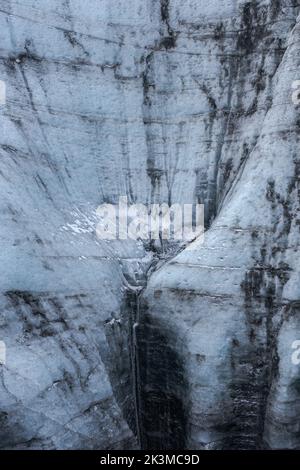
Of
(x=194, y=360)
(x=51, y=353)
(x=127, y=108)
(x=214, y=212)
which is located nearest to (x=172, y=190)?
(x=214, y=212)

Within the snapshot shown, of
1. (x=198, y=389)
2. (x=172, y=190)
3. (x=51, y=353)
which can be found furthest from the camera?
(x=172, y=190)

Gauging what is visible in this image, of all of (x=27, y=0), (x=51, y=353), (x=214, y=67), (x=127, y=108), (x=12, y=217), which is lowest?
(x=51, y=353)

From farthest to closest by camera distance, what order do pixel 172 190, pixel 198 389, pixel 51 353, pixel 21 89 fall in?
pixel 172 190 → pixel 21 89 → pixel 198 389 → pixel 51 353

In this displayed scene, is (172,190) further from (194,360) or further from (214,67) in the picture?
(194,360)

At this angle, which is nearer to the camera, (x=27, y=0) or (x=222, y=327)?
(x=222, y=327)

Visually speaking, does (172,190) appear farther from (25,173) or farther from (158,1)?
(158,1)

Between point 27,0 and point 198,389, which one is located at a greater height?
point 27,0

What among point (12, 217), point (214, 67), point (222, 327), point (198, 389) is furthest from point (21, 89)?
point (198, 389)
